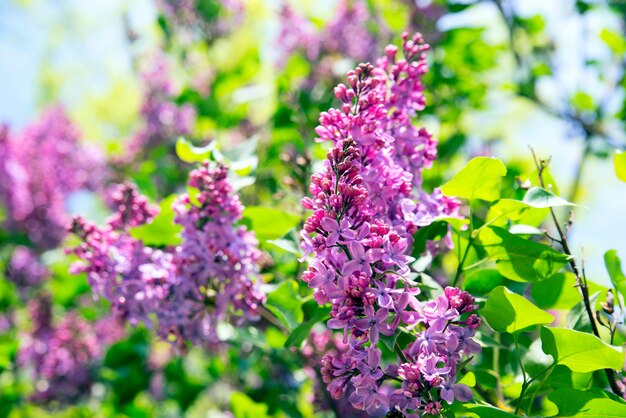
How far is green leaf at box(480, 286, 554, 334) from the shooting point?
1.00 m

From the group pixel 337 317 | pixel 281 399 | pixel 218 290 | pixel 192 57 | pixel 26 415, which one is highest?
pixel 337 317

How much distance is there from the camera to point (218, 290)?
1.54 m

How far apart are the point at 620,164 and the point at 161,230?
3.40 feet

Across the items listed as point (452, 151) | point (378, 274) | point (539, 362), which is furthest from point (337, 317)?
Result: point (452, 151)

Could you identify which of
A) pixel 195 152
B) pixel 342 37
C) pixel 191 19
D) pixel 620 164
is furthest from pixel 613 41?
pixel 191 19

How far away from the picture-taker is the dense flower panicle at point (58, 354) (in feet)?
11.2

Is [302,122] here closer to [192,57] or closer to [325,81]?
[325,81]

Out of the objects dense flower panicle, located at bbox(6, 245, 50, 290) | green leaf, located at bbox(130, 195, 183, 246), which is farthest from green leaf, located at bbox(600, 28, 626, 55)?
dense flower panicle, located at bbox(6, 245, 50, 290)

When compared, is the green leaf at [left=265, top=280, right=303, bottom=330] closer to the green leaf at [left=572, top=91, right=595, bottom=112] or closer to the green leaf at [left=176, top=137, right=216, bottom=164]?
the green leaf at [left=176, top=137, right=216, bottom=164]

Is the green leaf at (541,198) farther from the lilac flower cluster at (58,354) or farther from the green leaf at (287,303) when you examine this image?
the lilac flower cluster at (58,354)

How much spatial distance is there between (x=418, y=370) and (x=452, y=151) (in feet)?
6.85

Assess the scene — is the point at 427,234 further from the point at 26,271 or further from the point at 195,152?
the point at 26,271

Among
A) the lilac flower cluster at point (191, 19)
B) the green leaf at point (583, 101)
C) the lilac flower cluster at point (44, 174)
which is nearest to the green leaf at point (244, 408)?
the green leaf at point (583, 101)

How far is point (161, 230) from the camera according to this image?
1.60 metres
